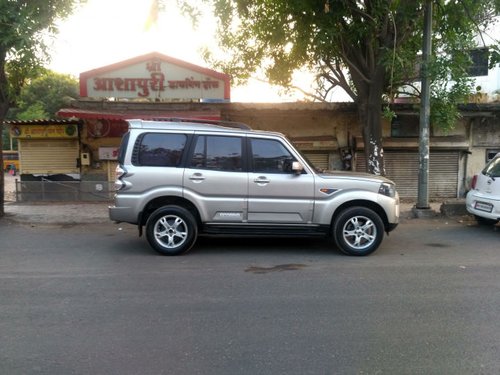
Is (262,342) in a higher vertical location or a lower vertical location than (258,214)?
lower

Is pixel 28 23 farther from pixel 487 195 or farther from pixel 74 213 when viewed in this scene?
pixel 487 195

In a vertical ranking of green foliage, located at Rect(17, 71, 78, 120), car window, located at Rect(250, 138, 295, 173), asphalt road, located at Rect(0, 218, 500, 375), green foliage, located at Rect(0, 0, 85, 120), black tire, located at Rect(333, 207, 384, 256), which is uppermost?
green foliage, located at Rect(17, 71, 78, 120)

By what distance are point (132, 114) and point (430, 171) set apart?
379 inches

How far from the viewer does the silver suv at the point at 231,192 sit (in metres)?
7.08

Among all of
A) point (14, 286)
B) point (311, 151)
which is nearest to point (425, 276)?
point (14, 286)

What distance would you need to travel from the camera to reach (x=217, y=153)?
721cm

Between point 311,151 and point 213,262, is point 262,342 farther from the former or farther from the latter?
point 311,151

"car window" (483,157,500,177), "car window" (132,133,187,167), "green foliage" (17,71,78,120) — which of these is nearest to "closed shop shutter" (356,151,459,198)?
"car window" (483,157,500,177)

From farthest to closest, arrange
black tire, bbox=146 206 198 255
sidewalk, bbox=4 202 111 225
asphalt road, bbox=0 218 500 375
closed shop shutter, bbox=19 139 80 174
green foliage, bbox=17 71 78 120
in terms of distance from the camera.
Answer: green foliage, bbox=17 71 78 120
closed shop shutter, bbox=19 139 80 174
sidewalk, bbox=4 202 111 225
black tire, bbox=146 206 198 255
asphalt road, bbox=0 218 500 375

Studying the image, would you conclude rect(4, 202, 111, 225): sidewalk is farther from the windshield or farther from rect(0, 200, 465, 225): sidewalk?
the windshield

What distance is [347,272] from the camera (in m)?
6.24

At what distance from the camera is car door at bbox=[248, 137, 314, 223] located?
7133 millimetres

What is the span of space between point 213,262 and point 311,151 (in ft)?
29.1

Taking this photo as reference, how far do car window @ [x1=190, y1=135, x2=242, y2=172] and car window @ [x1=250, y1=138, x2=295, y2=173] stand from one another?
9.9 inches
